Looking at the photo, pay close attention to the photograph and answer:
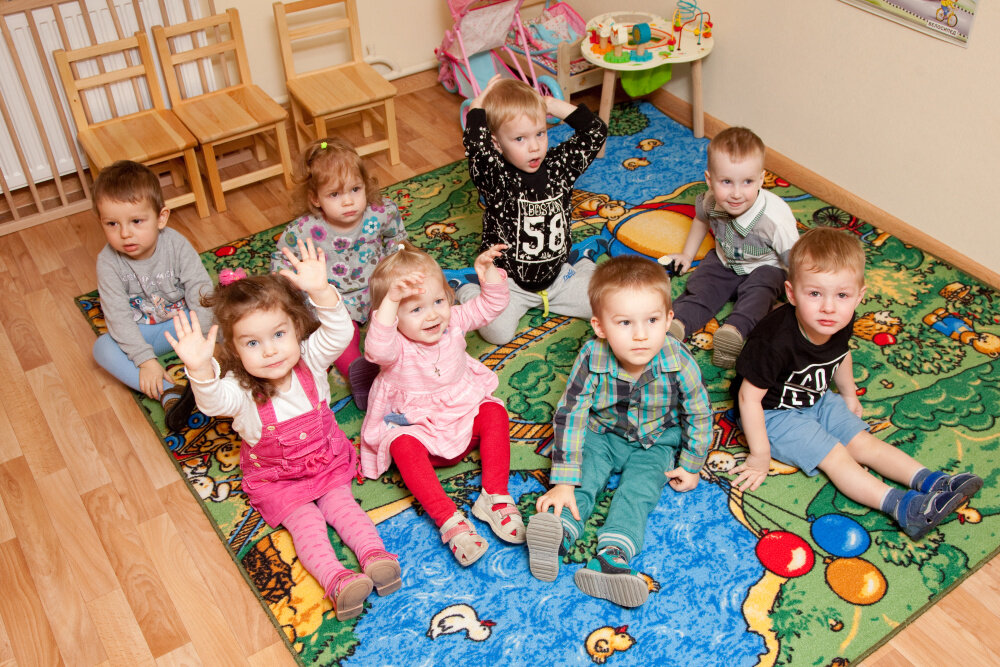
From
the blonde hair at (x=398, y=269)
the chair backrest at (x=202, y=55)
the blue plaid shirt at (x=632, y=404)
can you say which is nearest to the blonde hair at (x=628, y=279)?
the blue plaid shirt at (x=632, y=404)

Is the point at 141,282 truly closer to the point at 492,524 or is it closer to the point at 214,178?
the point at 214,178

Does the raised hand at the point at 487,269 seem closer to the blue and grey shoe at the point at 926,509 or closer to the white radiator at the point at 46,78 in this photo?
the blue and grey shoe at the point at 926,509

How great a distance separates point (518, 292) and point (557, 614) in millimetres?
1167

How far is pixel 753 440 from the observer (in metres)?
2.35

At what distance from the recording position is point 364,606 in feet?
7.10

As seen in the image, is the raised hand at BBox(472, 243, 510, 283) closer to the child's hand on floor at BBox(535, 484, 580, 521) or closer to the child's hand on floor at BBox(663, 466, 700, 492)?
the child's hand on floor at BBox(535, 484, 580, 521)

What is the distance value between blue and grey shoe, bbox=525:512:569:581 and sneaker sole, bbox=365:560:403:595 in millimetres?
329

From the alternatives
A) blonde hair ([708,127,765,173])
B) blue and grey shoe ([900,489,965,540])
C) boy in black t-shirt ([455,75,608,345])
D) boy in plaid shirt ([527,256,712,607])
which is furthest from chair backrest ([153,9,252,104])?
blue and grey shoe ([900,489,965,540])

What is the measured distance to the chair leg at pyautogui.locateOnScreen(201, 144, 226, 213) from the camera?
3455 millimetres

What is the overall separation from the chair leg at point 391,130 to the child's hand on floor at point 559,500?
2.05 metres

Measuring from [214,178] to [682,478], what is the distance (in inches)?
89.4

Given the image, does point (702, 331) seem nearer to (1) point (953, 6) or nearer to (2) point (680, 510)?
(2) point (680, 510)

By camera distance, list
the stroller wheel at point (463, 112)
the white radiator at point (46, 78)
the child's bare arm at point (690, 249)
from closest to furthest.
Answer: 1. the child's bare arm at point (690, 249)
2. the white radiator at point (46, 78)
3. the stroller wheel at point (463, 112)

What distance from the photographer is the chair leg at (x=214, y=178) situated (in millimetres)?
3455
